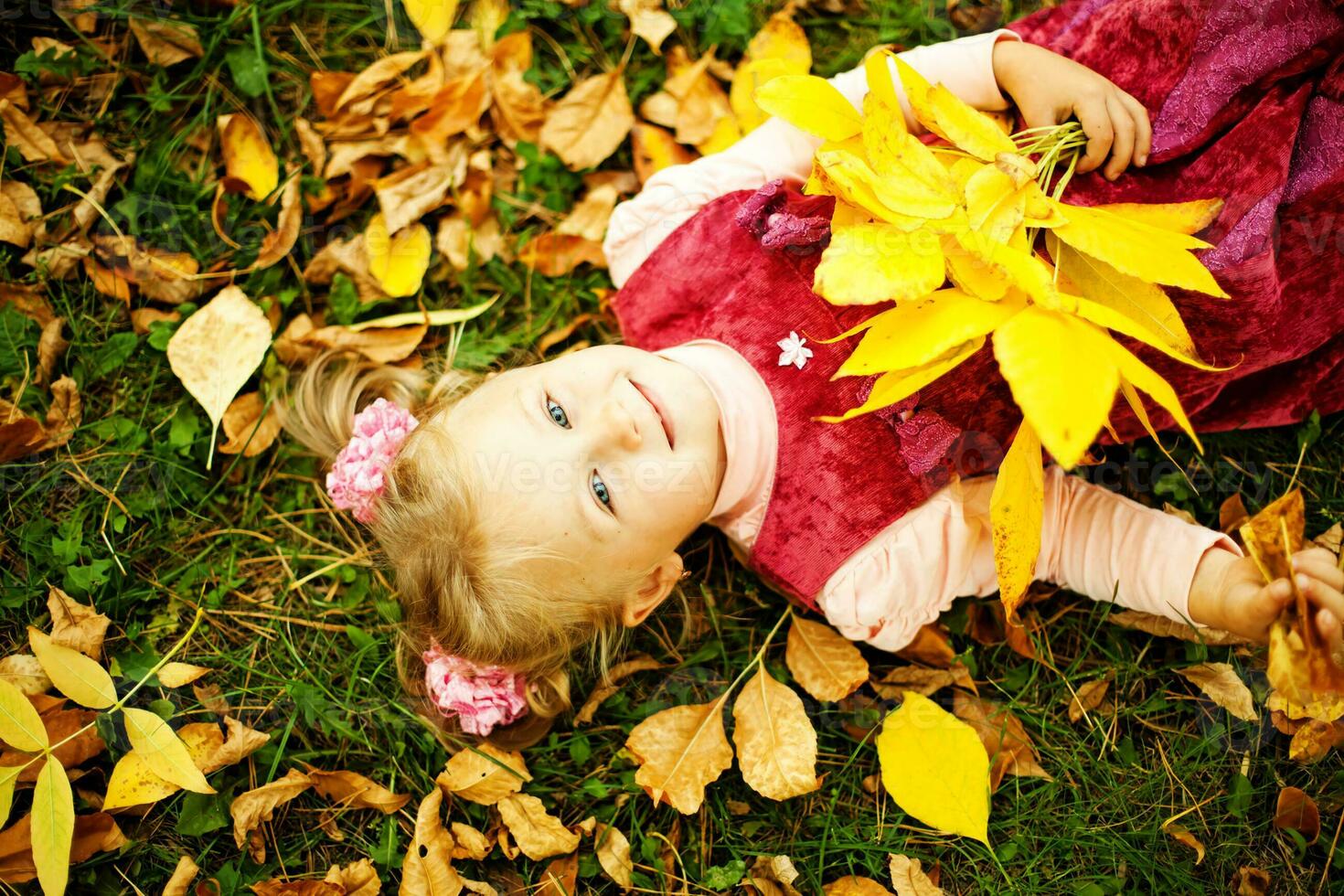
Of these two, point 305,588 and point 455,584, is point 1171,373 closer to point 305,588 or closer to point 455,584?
point 455,584

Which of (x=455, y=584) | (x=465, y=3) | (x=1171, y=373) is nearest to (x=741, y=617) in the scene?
(x=455, y=584)

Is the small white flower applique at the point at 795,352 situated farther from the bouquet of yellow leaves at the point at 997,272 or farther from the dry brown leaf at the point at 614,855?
the dry brown leaf at the point at 614,855

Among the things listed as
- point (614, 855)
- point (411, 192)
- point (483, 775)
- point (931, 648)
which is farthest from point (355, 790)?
point (411, 192)

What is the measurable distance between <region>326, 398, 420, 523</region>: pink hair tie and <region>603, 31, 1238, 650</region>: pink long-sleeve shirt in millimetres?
591

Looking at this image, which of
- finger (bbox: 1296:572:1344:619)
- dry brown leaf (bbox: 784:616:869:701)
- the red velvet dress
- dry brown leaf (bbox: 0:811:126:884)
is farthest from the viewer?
dry brown leaf (bbox: 784:616:869:701)

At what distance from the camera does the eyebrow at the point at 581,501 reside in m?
1.64

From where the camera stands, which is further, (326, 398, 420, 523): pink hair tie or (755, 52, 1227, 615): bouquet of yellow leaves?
(326, 398, 420, 523): pink hair tie

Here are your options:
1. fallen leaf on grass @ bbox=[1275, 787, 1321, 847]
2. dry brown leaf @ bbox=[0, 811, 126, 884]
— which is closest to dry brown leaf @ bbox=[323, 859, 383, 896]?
dry brown leaf @ bbox=[0, 811, 126, 884]

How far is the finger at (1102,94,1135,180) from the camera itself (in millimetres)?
1623

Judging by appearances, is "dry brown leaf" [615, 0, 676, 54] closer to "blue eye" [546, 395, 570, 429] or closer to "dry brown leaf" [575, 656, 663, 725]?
"blue eye" [546, 395, 570, 429]

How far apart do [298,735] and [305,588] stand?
0.31 metres

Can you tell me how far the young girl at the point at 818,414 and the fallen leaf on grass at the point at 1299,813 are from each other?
0.43 m

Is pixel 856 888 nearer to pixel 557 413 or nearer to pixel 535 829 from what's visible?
pixel 535 829

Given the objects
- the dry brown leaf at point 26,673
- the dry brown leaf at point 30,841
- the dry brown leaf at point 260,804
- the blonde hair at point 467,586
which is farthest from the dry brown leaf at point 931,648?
the dry brown leaf at point 26,673
